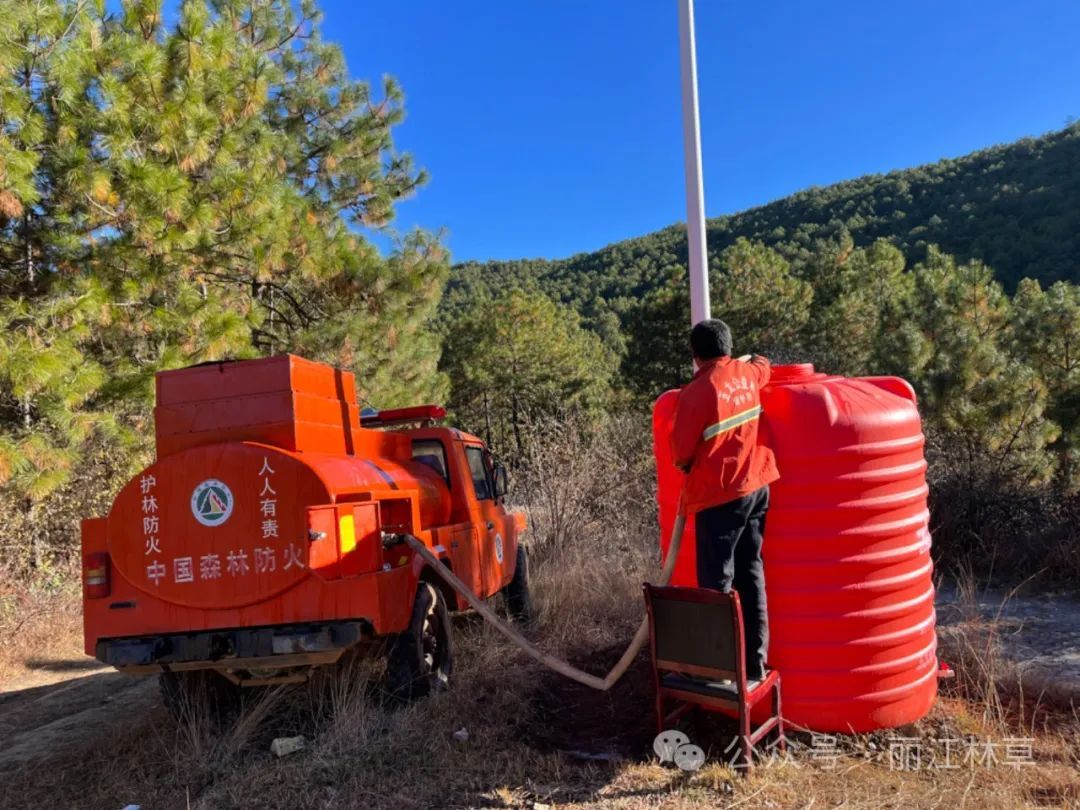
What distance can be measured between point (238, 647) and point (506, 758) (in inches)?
65.5

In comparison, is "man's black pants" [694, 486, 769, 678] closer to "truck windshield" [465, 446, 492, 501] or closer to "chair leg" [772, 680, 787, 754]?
"chair leg" [772, 680, 787, 754]

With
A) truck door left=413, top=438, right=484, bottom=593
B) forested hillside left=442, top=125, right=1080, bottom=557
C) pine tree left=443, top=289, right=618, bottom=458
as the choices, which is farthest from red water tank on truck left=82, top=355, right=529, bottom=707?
pine tree left=443, top=289, right=618, bottom=458

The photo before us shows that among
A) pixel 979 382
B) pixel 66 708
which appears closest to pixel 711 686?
pixel 66 708

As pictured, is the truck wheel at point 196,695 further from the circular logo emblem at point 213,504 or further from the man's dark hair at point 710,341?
the man's dark hair at point 710,341

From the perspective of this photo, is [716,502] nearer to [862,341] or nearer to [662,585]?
[662,585]

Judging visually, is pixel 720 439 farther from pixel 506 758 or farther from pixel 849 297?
pixel 849 297

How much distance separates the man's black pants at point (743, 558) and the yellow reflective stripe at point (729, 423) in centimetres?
35

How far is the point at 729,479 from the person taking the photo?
371 centimetres

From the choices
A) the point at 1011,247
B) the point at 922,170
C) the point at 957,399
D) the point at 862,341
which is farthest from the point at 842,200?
the point at 957,399

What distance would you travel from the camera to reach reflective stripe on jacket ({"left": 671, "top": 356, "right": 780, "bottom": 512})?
372 cm

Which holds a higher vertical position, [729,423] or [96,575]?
[729,423]

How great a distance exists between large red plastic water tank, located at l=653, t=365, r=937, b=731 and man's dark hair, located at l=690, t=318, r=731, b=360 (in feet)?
1.26

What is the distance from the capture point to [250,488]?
4391 mm

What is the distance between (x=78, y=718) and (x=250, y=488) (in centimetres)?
288
